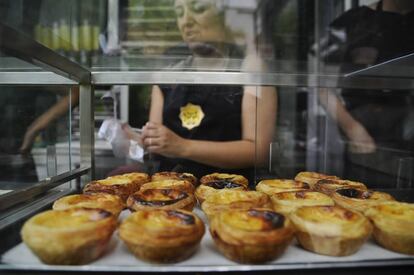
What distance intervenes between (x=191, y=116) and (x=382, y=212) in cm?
119

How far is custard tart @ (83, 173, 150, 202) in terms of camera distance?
1194mm

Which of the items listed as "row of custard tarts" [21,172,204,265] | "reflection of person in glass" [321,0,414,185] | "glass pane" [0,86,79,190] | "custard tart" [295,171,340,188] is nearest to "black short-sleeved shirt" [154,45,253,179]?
"custard tart" [295,171,340,188]

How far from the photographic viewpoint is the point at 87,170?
1439 mm

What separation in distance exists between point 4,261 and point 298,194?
2.77ft

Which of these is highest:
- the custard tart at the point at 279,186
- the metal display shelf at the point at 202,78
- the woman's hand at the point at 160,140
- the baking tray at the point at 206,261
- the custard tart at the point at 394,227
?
the metal display shelf at the point at 202,78

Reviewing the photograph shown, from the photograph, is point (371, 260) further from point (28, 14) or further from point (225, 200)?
point (28, 14)

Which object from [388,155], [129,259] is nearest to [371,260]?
[129,259]

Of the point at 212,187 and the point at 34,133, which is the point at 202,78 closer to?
the point at 212,187

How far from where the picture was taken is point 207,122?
6.19ft

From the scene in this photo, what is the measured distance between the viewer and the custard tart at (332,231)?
0.80 meters

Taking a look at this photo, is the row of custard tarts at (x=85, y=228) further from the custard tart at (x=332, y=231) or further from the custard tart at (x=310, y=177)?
the custard tart at (x=310, y=177)

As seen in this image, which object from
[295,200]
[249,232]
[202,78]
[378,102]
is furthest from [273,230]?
[378,102]

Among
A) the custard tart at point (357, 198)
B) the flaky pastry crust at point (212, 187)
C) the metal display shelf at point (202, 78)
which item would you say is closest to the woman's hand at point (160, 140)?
the metal display shelf at point (202, 78)

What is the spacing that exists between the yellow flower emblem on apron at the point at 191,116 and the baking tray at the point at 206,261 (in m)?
1.05
